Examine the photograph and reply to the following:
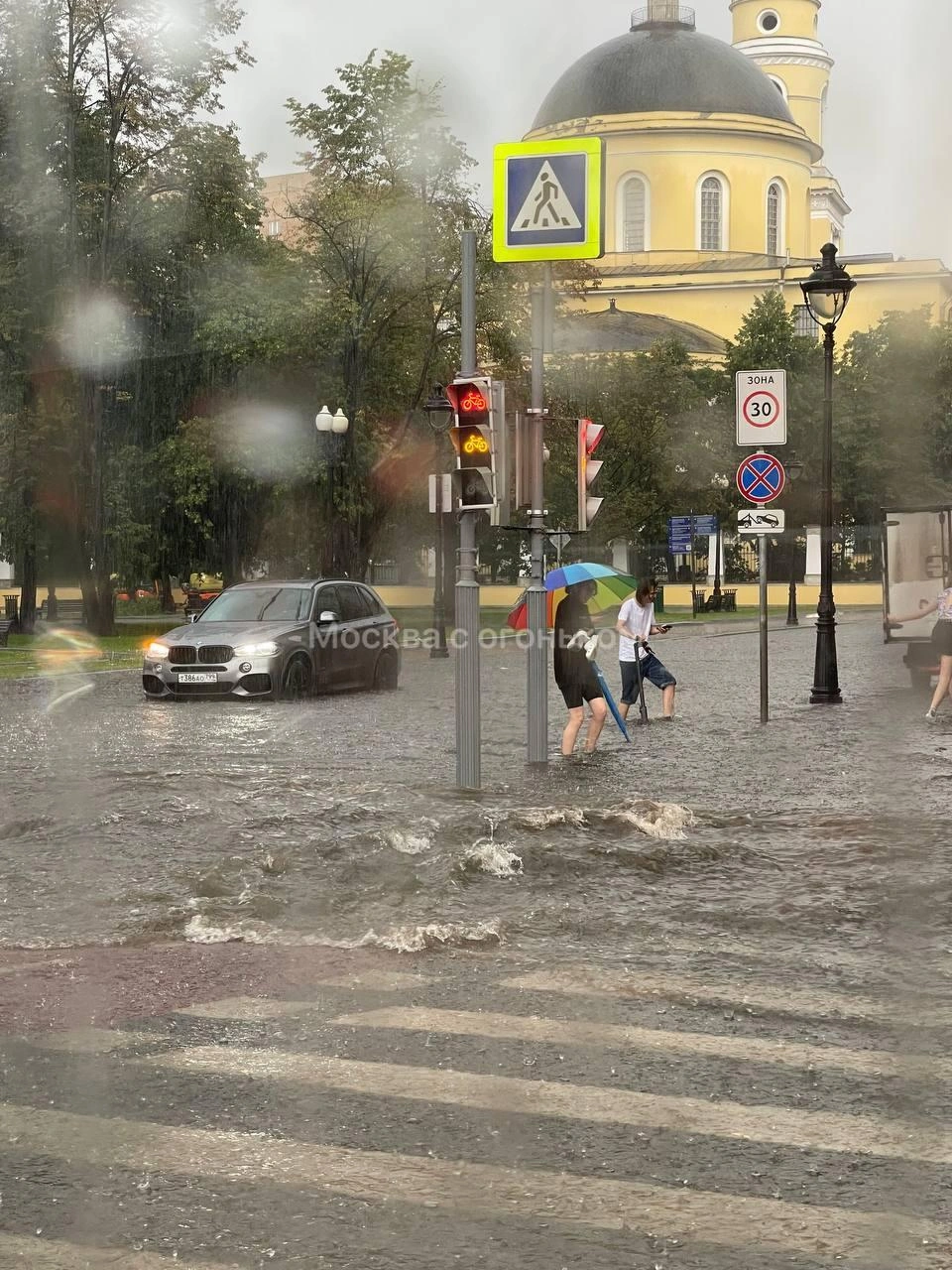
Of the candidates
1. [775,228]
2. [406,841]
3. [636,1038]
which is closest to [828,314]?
[636,1038]

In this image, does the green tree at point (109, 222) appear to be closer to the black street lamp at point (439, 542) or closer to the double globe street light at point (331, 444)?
the double globe street light at point (331, 444)

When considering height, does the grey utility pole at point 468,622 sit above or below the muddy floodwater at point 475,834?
above

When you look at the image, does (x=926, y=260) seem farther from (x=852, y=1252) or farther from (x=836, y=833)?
(x=836, y=833)

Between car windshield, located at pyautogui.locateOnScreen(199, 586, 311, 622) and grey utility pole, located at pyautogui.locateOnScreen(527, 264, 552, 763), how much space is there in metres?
8.10

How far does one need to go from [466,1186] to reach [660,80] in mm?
2312

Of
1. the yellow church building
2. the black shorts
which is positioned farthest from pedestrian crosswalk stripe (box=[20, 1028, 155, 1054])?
the black shorts


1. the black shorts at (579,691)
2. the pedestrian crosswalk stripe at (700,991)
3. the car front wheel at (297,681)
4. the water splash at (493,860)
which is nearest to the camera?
the pedestrian crosswalk stripe at (700,991)

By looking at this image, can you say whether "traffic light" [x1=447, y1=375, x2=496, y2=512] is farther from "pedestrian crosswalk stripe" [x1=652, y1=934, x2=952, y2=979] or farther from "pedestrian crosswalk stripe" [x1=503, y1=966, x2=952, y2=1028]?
"pedestrian crosswalk stripe" [x1=503, y1=966, x2=952, y2=1028]

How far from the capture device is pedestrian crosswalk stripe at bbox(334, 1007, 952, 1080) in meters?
5.33

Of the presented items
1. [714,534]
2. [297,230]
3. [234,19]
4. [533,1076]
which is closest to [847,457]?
[234,19]

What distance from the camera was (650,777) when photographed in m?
13.6

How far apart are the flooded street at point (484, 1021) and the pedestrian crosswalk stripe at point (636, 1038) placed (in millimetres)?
18

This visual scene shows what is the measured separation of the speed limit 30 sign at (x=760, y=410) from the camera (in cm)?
1811

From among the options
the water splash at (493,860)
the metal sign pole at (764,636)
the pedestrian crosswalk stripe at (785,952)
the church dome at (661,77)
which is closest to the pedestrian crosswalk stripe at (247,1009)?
the pedestrian crosswalk stripe at (785,952)
